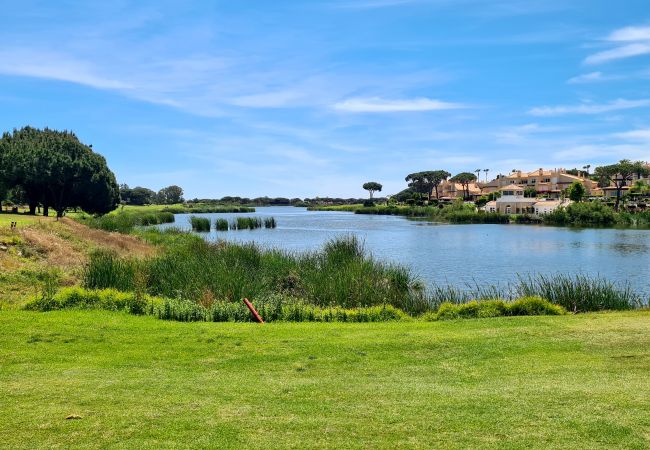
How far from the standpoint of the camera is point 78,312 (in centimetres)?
1177

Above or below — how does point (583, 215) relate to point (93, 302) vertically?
above

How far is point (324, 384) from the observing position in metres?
6.69

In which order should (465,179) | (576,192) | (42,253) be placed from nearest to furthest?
(42,253), (576,192), (465,179)

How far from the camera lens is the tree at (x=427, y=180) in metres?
155

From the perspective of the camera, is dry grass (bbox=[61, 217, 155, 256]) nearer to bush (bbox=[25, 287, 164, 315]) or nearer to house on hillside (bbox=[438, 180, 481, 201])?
bush (bbox=[25, 287, 164, 315])

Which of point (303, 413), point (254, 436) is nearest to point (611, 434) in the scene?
point (303, 413)

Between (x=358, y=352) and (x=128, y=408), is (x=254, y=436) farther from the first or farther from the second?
(x=358, y=352)

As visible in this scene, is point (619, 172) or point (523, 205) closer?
point (523, 205)

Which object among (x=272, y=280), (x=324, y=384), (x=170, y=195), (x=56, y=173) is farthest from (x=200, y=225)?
(x=170, y=195)

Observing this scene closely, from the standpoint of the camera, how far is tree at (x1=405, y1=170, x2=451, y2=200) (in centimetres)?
15500

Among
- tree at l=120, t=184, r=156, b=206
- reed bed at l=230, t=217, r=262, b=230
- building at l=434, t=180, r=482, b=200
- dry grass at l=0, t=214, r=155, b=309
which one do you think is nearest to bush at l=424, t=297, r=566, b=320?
dry grass at l=0, t=214, r=155, b=309

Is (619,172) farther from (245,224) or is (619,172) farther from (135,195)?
(135,195)

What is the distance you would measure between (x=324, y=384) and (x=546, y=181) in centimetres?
12843

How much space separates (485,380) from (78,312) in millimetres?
8911
